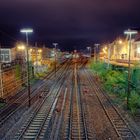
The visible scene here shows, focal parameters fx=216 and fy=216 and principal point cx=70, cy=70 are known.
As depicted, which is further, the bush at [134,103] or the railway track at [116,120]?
the bush at [134,103]

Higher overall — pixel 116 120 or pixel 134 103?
pixel 134 103

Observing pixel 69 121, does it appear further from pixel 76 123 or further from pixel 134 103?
pixel 134 103

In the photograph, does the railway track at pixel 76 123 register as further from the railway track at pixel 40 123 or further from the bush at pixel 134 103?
the bush at pixel 134 103

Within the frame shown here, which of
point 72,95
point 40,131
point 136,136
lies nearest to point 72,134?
point 40,131

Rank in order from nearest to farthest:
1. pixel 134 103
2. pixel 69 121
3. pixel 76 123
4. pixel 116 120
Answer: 1. pixel 76 123
2. pixel 69 121
3. pixel 116 120
4. pixel 134 103

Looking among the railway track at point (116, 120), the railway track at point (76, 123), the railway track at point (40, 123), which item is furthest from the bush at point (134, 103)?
the railway track at point (40, 123)

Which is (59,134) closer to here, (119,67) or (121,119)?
(121,119)

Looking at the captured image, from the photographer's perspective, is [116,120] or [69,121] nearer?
[69,121]

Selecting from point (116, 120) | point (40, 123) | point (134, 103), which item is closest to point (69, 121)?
point (40, 123)

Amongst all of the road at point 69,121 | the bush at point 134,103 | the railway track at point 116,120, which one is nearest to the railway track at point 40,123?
the road at point 69,121

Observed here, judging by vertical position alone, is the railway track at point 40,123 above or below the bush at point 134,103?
below

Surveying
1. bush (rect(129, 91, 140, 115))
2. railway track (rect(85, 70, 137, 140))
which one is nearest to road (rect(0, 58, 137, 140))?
railway track (rect(85, 70, 137, 140))

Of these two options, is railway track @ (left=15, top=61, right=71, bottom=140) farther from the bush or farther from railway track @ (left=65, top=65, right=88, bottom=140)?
the bush

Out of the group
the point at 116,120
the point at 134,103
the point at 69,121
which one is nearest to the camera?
the point at 69,121
